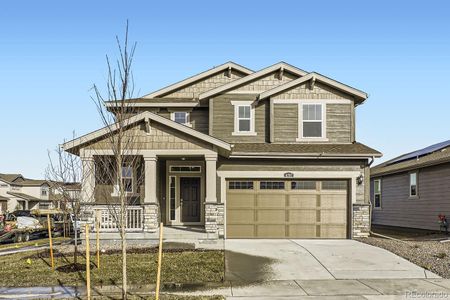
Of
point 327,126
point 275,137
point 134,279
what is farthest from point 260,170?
point 134,279

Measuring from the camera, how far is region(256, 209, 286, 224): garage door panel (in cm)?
1755

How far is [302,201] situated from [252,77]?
606cm

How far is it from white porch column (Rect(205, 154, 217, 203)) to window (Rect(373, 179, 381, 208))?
15.8 m

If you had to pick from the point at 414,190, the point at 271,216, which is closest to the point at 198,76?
the point at 271,216

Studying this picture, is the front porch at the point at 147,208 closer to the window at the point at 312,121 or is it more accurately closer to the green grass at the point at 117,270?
the green grass at the point at 117,270

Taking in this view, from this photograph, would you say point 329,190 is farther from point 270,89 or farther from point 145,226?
point 145,226

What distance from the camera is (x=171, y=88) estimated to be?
21391 mm

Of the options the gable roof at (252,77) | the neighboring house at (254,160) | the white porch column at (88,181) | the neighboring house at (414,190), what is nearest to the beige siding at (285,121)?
the neighboring house at (254,160)

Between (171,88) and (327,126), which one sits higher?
(171,88)

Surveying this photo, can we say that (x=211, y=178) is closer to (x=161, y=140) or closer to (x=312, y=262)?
(x=161, y=140)

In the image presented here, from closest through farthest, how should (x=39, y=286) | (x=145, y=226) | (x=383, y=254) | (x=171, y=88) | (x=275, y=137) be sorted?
1. (x=39, y=286)
2. (x=383, y=254)
3. (x=145, y=226)
4. (x=275, y=137)
5. (x=171, y=88)

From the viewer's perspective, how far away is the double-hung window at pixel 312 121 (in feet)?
61.4

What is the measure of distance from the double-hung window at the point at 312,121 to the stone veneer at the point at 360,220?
3545mm

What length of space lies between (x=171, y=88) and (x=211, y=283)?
1312cm
